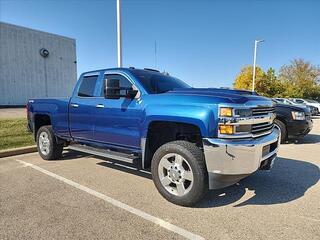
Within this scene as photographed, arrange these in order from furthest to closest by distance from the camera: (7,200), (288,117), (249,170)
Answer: (288,117)
(7,200)
(249,170)

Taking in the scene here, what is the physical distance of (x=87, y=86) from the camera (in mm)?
5754

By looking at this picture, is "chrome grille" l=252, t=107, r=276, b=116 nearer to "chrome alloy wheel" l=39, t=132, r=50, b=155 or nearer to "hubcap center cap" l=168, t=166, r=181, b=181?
"hubcap center cap" l=168, t=166, r=181, b=181

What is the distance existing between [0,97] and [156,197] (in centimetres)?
3014

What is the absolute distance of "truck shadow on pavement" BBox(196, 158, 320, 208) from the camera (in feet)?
13.6

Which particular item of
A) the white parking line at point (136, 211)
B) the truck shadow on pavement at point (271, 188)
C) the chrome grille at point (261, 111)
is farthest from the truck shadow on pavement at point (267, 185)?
the chrome grille at point (261, 111)

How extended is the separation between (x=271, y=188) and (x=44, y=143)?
505 centimetres

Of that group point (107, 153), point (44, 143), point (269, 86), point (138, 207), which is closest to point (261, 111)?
point (138, 207)

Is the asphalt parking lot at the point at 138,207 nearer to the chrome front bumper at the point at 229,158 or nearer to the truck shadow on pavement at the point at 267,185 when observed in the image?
the truck shadow on pavement at the point at 267,185

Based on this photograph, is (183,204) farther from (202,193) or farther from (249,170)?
(249,170)

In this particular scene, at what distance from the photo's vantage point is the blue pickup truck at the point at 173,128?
11.8ft

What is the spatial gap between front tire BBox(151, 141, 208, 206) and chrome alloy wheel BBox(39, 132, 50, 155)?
3.47 metres

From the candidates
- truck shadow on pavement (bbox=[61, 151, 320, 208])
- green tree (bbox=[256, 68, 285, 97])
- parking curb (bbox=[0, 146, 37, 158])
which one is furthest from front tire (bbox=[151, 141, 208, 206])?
green tree (bbox=[256, 68, 285, 97])

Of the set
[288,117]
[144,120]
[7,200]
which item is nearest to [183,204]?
[144,120]

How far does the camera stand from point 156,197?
14.1 feet
